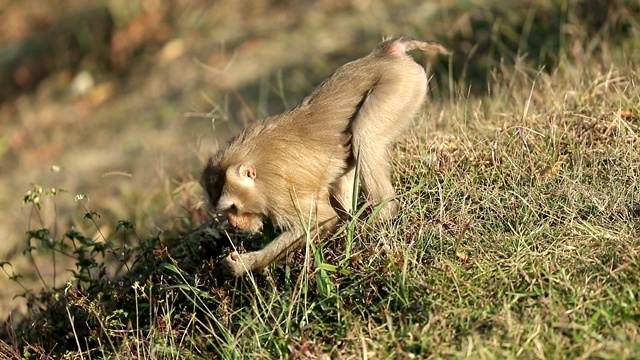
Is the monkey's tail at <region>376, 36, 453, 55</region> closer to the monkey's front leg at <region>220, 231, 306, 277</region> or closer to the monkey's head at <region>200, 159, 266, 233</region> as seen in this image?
the monkey's head at <region>200, 159, 266, 233</region>

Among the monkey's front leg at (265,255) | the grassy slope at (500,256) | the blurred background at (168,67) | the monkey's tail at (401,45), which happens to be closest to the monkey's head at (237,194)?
the monkey's front leg at (265,255)

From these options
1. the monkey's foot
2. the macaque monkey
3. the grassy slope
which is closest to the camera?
the grassy slope

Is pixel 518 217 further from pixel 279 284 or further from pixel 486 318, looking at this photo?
pixel 279 284

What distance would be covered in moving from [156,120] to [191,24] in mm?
1825

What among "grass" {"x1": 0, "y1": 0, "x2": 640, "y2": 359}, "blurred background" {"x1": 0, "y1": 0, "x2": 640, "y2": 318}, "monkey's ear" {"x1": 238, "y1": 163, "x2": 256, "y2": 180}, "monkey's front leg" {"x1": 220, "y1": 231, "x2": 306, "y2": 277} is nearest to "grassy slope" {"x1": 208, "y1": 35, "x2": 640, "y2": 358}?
"grass" {"x1": 0, "y1": 0, "x2": 640, "y2": 359}

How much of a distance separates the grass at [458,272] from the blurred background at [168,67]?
1740 mm

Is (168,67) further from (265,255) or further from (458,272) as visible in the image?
(458,272)

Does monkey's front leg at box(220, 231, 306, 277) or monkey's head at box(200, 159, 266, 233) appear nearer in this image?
monkey's front leg at box(220, 231, 306, 277)

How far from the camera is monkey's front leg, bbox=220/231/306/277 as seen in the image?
4.61 metres

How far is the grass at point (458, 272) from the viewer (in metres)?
3.86

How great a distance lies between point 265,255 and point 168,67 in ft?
20.8

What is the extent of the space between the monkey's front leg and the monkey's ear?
1.10ft

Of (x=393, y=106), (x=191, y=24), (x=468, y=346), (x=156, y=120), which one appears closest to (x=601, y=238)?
(x=468, y=346)

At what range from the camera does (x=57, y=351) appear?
5.35 meters
